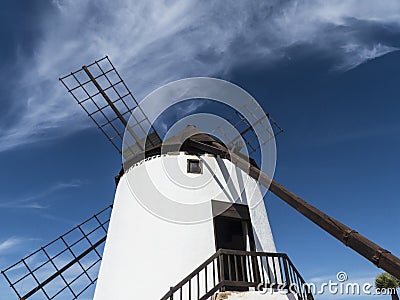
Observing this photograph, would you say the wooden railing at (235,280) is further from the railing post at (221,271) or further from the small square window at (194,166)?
the small square window at (194,166)

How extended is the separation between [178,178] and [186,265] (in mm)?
2171

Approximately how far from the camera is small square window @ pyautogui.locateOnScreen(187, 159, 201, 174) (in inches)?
333

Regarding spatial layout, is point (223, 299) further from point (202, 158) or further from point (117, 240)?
point (202, 158)

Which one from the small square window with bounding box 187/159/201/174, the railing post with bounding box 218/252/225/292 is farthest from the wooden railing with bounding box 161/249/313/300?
the small square window with bounding box 187/159/201/174

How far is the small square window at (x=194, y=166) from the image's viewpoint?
8469mm

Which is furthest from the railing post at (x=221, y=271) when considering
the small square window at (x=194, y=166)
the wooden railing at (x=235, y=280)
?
the small square window at (x=194, y=166)

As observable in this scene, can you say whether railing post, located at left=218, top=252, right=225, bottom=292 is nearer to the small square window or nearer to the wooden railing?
the wooden railing

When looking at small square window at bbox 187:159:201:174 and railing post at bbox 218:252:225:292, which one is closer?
railing post at bbox 218:252:225:292

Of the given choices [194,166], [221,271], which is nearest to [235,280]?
[221,271]

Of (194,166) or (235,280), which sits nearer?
(235,280)

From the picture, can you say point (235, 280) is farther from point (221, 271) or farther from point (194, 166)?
point (194, 166)

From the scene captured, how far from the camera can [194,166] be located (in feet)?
28.1

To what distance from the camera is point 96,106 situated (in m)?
9.94

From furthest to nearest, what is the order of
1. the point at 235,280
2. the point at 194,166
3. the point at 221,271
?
1. the point at 194,166
2. the point at 235,280
3. the point at 221,271
